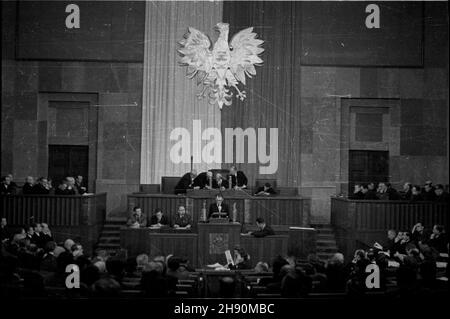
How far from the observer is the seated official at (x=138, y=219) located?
13270 millimetres

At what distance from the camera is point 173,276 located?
8.61 meters

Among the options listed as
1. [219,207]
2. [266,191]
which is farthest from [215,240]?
[266,191]

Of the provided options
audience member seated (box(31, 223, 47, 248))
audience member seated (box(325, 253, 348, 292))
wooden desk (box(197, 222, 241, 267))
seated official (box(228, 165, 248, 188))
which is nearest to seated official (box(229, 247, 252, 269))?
wooden desk (box(197, 222, 241, 267))

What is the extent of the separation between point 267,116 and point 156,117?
2.90 metres

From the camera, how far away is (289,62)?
17.2 m

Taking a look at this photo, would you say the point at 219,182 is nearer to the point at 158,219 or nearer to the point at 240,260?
the point at 158,219

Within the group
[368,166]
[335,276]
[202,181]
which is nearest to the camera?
[335,276]

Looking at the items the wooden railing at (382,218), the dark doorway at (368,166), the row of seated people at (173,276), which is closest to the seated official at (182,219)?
the row of seated people at (173,276)

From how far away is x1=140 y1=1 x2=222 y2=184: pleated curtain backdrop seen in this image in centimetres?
1669

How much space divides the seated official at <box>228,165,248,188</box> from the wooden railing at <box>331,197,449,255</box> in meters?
2.58

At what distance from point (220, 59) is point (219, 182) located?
3.38 m

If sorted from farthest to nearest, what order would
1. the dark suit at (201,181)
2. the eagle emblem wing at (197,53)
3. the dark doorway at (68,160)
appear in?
1. the dark doorway at (68,160)
2. the eagle emblem wing at (197,53)
3. the dark suit at (201,181)

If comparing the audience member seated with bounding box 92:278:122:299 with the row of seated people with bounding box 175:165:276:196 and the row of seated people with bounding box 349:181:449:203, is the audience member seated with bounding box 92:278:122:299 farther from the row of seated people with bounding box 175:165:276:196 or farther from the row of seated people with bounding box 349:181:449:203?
the row of seated people with bounding box 349:181:449:203

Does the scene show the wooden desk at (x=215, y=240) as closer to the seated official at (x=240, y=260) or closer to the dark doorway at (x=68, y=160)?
the seated official at (x=240, y=260)
